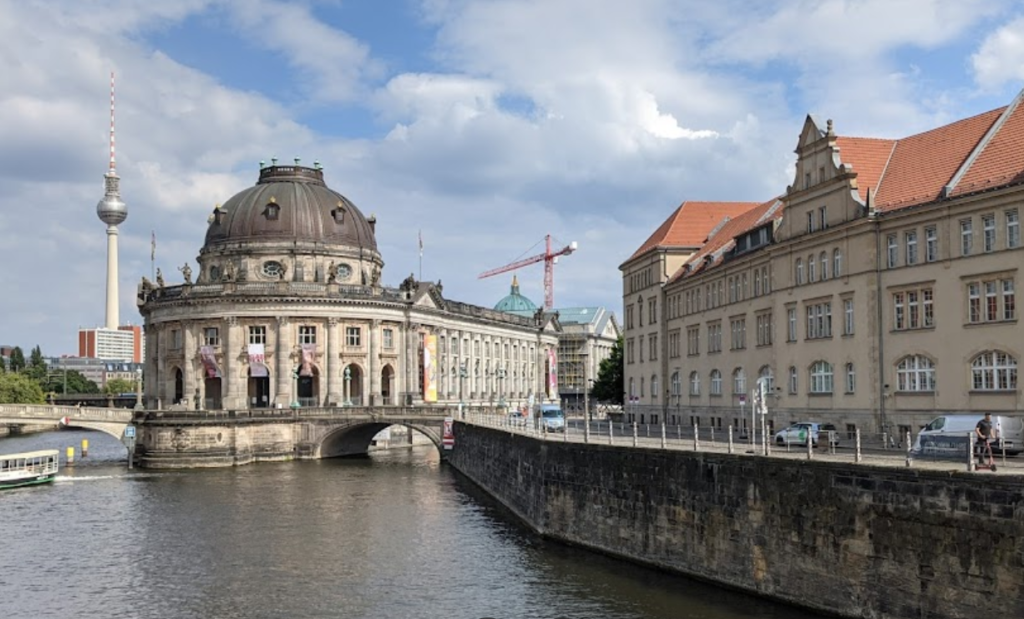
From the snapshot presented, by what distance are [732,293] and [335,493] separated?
1091 inches

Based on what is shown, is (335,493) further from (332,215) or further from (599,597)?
(332,215)

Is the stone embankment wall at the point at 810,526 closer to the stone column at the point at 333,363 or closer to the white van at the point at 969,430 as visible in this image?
the white van at the point at 969,430

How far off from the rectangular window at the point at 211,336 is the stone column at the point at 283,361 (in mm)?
5945

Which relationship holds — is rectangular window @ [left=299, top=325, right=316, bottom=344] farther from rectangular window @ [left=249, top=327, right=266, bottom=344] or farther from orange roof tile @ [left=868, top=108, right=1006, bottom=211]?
orange roof tile @ [left=868, top=108, right=1006, bottom=211]

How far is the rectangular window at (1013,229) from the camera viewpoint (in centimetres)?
4197

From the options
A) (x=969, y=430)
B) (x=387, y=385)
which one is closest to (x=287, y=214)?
(x=387, y=385)

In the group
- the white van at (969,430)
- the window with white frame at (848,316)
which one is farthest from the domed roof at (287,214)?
the white van at (969,430)

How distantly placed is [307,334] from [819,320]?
64.9 m

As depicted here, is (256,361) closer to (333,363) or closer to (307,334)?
(307,334)

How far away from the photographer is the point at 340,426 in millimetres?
93750

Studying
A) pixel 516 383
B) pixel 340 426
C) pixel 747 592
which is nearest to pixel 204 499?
pixel 340 426

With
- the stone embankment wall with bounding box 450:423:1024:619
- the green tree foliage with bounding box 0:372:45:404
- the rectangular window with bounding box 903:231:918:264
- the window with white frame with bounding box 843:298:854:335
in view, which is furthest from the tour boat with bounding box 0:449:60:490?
the green tree foliage with bounding box 0:372:45:404

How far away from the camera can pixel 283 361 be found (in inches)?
4176

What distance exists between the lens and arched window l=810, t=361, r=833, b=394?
176ft
